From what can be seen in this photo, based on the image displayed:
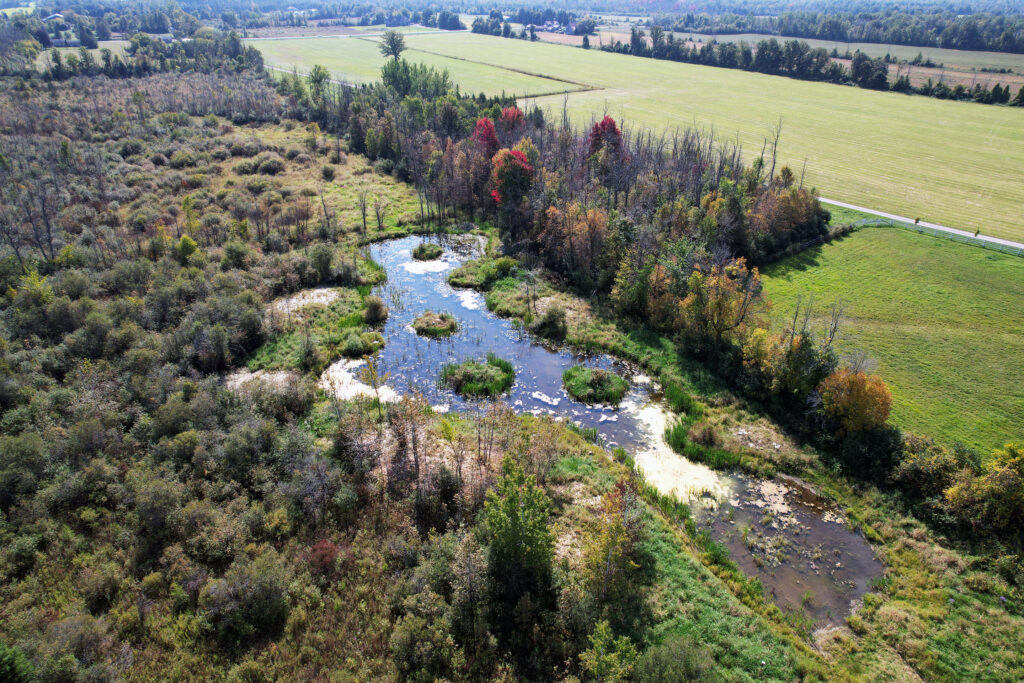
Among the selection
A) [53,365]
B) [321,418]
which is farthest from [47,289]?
[321,418]

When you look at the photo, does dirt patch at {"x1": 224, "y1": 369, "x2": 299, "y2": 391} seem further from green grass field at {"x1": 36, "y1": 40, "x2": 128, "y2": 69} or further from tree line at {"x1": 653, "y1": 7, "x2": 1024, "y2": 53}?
tree line at {"x1": 653, "y1": 7, "x2": 1024, "y2": 53}

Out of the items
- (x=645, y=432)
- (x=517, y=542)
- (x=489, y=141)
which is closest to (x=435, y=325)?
(x=645, y=432)

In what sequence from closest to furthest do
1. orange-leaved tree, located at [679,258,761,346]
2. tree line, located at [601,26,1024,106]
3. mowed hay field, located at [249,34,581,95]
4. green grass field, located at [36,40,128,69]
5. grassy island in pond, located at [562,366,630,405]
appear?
grassy island in pond, located at [562,366,630,405]
orange-leaved tree, located at [679,258,761,346]
tree line, located at [601,26,1024,106]
green grass field, located at [36,40,128,69]
mowed hay field, located at [249,34,581,95]

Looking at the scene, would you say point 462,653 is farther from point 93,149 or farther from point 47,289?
point 93,149

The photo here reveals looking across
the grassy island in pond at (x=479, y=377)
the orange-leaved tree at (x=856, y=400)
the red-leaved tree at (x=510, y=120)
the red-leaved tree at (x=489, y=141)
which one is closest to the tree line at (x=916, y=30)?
the red-leaved tree at (x=510, y=120)

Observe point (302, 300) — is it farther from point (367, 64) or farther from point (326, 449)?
point (367, 64)

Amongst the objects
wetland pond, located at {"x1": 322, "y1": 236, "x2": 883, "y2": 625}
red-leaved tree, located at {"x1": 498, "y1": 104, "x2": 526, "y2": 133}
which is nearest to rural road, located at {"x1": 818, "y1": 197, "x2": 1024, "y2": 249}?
red-leaved tree, located at {"x1": 498, "y1": 104, "x2": 526, "y2": 133}

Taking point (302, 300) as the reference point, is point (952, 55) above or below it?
above
